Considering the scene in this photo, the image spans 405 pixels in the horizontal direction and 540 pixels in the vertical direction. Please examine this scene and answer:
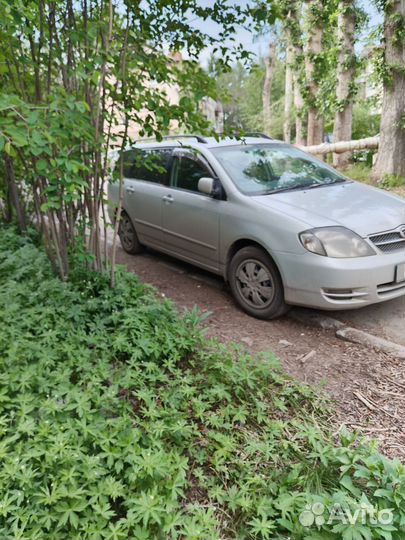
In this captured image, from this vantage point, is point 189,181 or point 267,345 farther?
point 189,181

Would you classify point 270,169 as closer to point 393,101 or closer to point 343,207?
point 343,207

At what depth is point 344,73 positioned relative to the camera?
10.8 meters

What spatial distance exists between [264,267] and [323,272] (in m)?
0.60

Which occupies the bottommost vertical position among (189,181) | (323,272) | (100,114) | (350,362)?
(350,362)

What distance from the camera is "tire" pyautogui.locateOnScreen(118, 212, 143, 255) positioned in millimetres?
5844

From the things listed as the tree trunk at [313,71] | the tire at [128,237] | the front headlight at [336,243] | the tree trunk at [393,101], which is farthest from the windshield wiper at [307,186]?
the tree trunk at [313,71]

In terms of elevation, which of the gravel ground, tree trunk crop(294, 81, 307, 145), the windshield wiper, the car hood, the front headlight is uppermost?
tree trunk crop(294, 81, 307, 145)

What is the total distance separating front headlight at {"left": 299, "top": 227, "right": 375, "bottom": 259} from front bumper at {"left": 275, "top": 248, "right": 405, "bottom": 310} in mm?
51

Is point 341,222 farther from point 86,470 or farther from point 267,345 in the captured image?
point 86,470

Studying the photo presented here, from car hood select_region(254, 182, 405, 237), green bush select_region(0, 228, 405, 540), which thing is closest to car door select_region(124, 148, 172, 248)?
car hood select_region(254, 182, 405, 237)

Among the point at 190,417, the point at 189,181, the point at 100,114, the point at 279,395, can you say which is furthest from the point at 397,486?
the point at 189,181

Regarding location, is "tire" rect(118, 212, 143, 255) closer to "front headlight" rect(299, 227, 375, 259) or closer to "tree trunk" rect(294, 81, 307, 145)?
"front headlight" rect(299, 227, 375, 259)

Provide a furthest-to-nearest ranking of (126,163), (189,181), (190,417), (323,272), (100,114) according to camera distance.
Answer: (189,181)
(126,163)
(323,272)
(100,114)
(190,417)

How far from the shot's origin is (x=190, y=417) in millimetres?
2387
